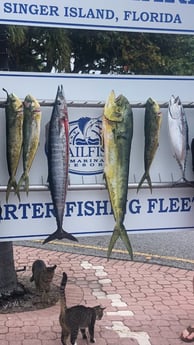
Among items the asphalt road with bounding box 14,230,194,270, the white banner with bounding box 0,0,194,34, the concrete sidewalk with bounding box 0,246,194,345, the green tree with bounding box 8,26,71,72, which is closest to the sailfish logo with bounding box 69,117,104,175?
the white banner with bounding box 0,0,194,34

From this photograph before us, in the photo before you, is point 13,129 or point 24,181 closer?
point 13,129

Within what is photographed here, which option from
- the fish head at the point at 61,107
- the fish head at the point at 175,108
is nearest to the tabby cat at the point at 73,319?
the fish head at the point at 61,107

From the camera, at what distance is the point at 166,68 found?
14.9m

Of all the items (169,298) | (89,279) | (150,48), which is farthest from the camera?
(150,48)

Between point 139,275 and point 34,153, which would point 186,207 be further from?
point 139,275

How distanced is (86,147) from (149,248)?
411cm

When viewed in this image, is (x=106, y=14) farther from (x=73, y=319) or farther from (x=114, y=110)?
(x=73, y=319)

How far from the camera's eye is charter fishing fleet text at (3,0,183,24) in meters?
3.72

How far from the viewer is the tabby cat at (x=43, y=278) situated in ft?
16.5

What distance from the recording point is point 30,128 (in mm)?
3586

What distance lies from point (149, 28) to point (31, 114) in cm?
117

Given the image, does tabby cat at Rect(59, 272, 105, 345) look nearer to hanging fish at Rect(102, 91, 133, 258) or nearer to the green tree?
hanging fish at Rect(102, 91, 133, 258)

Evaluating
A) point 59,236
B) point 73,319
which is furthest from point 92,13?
point 73,319

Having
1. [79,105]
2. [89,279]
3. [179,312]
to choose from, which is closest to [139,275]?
[89,279]
